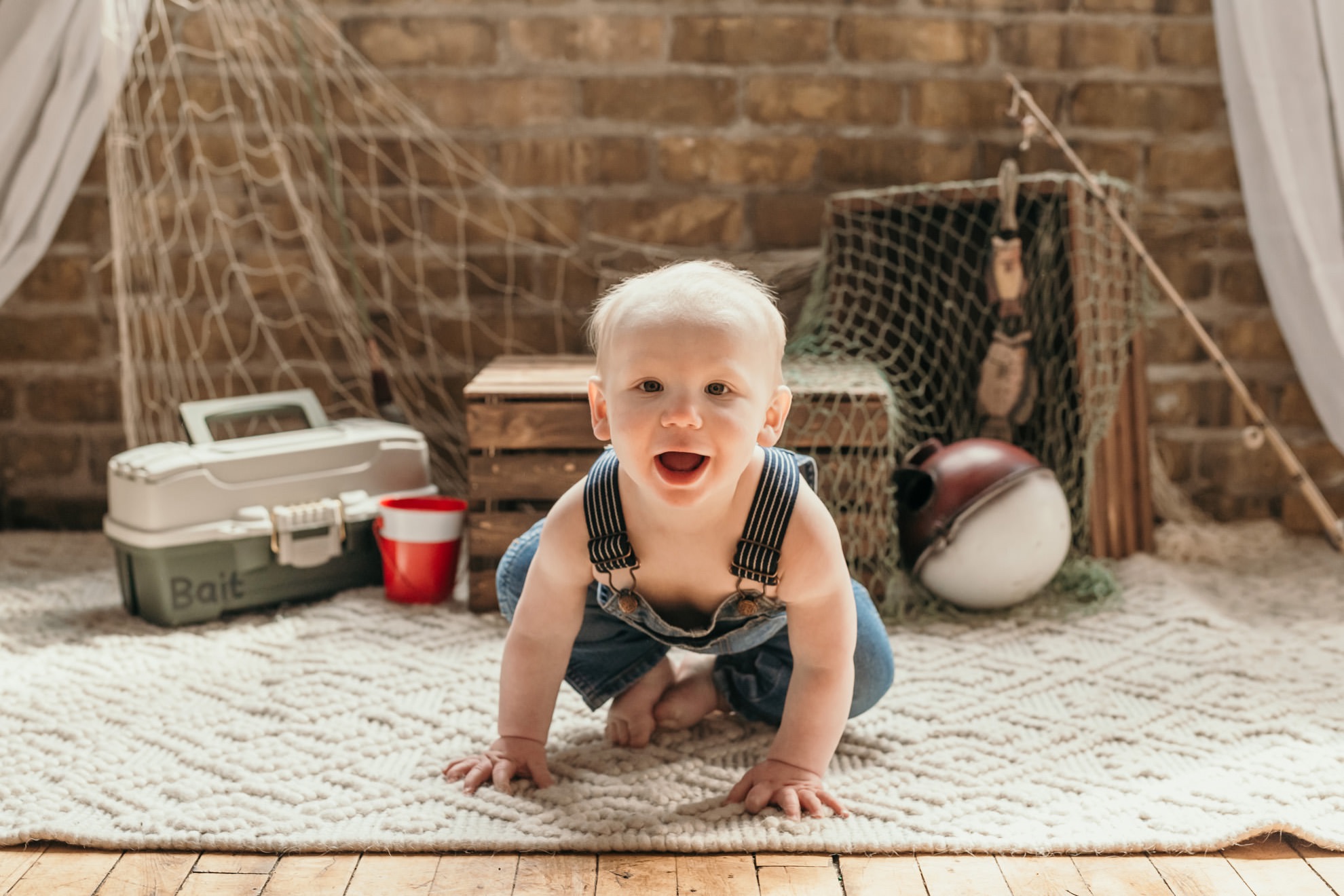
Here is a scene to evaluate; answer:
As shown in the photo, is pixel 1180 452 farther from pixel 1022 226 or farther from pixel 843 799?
pixel 843 799

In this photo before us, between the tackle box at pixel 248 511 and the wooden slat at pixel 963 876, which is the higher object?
the tackle box at pixel 248 511

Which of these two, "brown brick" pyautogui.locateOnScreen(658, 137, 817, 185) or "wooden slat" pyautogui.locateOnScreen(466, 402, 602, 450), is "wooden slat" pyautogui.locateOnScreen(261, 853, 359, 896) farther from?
"brown brick" pyautogui.locateOnScreen(658, 137, 817, 185)

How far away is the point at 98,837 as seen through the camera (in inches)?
41.7

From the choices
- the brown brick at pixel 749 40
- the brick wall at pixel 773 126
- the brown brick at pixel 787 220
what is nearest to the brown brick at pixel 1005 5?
the brick wall at pixel 773 126

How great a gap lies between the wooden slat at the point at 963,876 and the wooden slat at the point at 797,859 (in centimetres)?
9

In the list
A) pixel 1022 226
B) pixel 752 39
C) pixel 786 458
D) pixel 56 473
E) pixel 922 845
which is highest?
→ pixel 752 39

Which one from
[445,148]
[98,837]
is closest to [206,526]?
[98,837]

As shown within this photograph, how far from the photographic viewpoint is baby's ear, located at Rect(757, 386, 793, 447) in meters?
1.09

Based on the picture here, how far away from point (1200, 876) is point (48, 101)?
79.1 inches

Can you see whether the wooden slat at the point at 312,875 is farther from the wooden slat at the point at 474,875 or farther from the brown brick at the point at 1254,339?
the brown brick at the point at 1254,339

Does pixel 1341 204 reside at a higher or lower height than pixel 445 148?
lower

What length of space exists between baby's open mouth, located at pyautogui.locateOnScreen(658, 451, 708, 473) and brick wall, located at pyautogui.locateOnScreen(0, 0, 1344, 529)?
127 cm

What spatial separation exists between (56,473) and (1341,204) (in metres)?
2.48

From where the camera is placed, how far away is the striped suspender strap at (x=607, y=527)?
1095 mm
